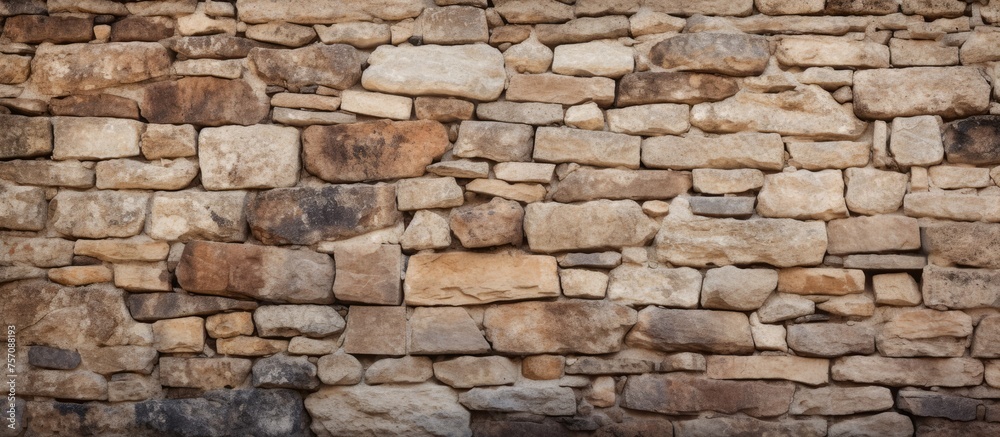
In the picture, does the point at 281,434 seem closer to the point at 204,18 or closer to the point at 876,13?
the point at 204,18

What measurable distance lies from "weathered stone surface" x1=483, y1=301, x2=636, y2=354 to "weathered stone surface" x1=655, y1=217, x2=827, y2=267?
0.31m

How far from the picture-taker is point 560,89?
9.52 feet

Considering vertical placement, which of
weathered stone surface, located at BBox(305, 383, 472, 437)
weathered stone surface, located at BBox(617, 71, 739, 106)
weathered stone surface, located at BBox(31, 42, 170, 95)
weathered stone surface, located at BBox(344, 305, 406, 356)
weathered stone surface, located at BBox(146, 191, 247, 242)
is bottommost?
weathered stone surface, located at BBox(305, 383, 472, 437)

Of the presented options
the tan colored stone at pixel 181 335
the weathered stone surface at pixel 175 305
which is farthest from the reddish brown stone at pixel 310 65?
the tan colored stone at pixel 181 335

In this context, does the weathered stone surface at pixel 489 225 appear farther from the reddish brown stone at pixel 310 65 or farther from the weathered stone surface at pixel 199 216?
the weathered stone surface at pixel 199 216

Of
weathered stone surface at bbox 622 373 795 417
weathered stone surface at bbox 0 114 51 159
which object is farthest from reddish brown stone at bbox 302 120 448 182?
weathered stone surface at bbox 622 373 795 417

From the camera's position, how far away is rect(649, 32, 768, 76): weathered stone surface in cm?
285

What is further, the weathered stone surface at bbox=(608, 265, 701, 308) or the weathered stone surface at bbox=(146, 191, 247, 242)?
the weathered stone surface at bbox=(146, 191, 247, 242)

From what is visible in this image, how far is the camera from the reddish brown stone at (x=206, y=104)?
2.95 metres

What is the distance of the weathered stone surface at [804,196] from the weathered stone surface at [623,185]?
31cm

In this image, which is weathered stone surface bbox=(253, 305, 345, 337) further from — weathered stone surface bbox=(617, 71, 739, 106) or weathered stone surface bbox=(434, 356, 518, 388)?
weathered stone surface bbox=(617, 71, 739, 106)

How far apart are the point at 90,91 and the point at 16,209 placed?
557 millimetres

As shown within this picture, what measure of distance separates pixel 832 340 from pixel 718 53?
3.85 ft

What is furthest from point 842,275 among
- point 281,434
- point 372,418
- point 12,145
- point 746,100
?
point 12,145
